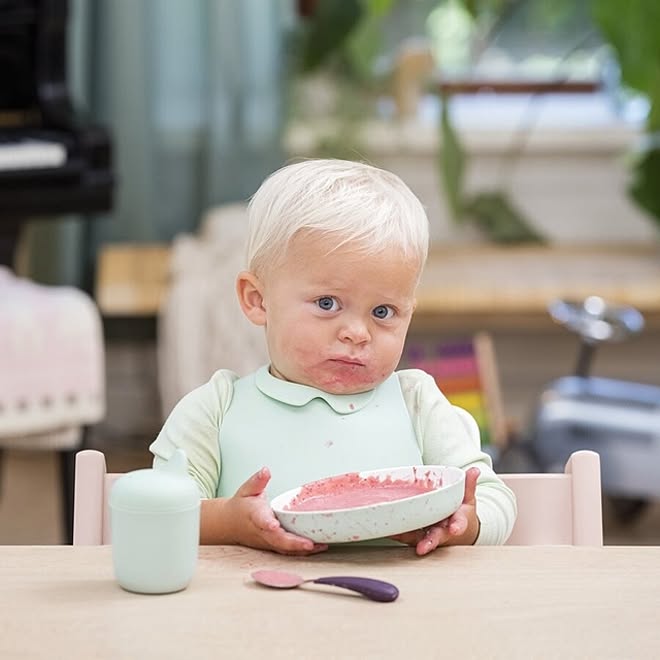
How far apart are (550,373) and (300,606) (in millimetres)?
3124

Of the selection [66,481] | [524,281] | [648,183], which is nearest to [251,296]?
[66,481]

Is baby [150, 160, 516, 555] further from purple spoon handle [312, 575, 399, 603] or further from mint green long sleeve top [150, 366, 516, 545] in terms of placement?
purple spoon handle [312, 575, 399, 603]

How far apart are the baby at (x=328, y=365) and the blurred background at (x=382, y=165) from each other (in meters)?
1.83

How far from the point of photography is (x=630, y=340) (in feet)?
13.0

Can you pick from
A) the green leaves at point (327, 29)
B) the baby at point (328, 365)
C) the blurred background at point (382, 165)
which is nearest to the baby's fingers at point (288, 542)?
the baby at point (328, 365)

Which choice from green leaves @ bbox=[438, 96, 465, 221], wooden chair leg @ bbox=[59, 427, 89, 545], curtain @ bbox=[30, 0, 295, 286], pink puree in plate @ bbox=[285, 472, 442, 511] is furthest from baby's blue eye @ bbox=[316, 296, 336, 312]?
curtain @ bbox=[30, 0, 295, 286]

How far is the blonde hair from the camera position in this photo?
1155 mm

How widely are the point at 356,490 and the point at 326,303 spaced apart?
0.16 meters

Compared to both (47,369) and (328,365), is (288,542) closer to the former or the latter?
(328,365)

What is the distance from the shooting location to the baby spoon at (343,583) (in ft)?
3.13

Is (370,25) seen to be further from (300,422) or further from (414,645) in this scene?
(414,645)

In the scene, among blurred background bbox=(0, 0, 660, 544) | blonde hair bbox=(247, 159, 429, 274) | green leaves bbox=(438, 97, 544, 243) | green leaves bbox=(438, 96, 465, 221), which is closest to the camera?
blonde hair bbox=(247, 159, 429, 274)

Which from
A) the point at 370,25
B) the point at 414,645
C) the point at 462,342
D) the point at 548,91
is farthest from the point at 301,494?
the point at 548,91

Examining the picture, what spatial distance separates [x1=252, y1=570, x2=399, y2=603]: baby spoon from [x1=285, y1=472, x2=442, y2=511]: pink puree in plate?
0.11 m
